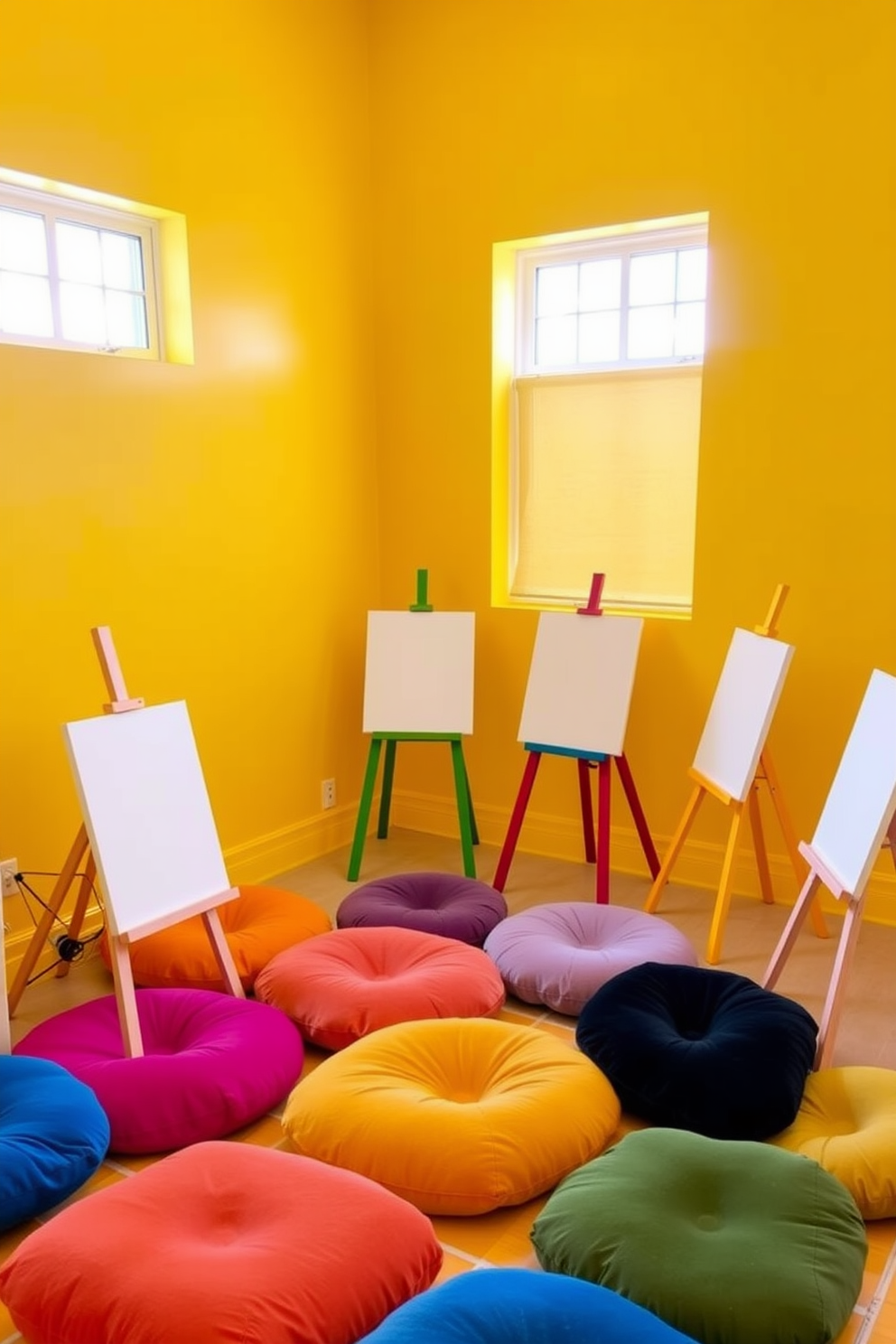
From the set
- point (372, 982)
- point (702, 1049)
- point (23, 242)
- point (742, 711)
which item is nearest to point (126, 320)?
point (23, 242)

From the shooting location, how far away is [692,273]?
395cm

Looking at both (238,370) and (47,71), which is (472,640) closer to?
(238,370)

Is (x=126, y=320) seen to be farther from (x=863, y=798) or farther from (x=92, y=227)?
(x=863, y=798)

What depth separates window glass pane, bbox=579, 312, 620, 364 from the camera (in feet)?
13.6

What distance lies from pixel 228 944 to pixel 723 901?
157 centimetres

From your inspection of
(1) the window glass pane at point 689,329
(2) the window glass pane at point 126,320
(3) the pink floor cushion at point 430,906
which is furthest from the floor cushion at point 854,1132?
(2) the window glass pane at point 126,320

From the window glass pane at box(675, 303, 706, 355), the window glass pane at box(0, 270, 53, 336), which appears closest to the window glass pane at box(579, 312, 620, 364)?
the window glass pane at box(675, 303, 706, 355)

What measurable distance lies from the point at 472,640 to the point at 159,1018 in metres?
1.98

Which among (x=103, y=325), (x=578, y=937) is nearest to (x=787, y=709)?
(x=578, y=937)

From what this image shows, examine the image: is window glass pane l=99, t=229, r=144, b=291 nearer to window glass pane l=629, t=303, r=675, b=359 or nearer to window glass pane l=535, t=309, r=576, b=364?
window glass pane l=535, t=309, r=576, b=364

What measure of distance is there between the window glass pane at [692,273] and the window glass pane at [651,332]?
8 cm

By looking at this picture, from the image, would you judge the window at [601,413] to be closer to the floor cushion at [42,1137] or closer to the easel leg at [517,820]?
the easel leg at [517,820]

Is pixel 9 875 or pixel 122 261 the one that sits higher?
pixel 122 261

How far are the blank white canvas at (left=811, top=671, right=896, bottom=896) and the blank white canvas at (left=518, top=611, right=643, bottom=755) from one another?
3.36ft
